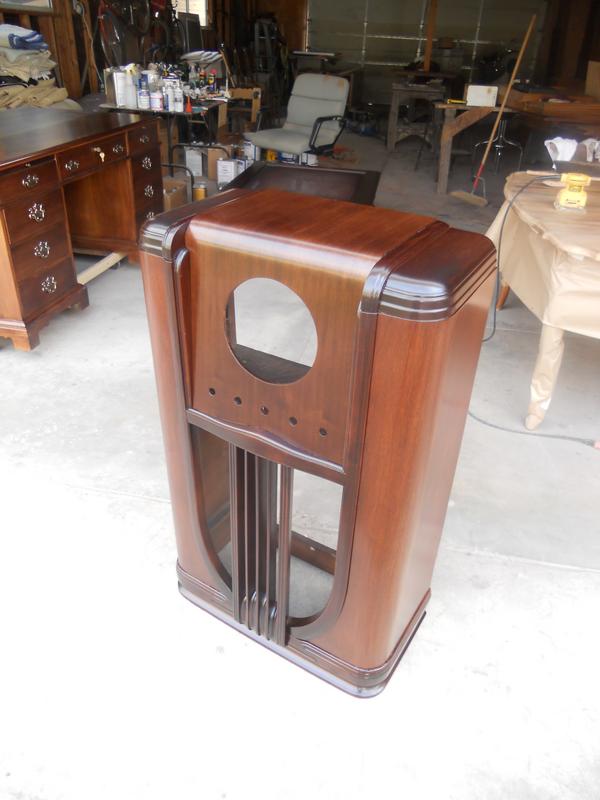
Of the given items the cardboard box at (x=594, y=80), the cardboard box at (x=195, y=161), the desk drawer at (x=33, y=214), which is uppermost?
the cardboard box at (x=594, y=80)

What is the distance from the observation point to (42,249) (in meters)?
2.50

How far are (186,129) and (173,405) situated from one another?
5.80 m

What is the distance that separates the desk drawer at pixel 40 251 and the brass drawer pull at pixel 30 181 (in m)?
0.20

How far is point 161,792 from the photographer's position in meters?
1.08

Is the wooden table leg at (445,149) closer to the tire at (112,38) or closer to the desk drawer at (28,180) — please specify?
the tire at (112,38)

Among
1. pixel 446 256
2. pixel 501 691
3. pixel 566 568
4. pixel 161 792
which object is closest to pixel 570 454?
pixel 566 568

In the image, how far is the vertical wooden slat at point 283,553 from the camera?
1078mm

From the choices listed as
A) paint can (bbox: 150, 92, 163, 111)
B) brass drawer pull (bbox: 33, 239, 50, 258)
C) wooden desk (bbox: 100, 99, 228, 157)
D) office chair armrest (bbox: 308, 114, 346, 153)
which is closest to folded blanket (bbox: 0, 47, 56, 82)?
wooden desk (bbox: 100, 99, 228, 157)

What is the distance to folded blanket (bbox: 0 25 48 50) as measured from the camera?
13.7 feet

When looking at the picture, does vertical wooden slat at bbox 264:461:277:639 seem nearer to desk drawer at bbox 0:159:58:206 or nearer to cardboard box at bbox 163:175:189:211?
desk drawer at bbox 0:159:58:206

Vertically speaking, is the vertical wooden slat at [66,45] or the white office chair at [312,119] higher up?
the vertical wooden slat at [66,45]

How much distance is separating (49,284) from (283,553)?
198 cm

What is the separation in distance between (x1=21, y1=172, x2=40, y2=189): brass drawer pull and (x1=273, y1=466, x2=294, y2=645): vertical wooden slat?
191 centimetres

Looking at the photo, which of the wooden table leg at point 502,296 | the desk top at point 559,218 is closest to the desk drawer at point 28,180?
the desk top at point 559,218
